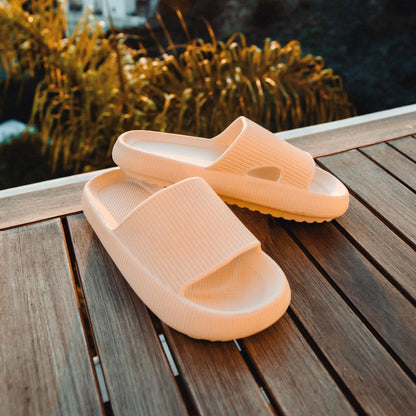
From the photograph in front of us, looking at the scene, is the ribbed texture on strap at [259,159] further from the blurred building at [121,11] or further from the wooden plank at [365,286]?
the blurred building at [121,11]

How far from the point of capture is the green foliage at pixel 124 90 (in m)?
2.15

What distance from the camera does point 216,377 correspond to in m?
0.77

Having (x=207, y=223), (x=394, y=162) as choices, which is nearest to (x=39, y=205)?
(x=207, y=223)

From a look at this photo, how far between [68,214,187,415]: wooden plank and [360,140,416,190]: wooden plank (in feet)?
2.87

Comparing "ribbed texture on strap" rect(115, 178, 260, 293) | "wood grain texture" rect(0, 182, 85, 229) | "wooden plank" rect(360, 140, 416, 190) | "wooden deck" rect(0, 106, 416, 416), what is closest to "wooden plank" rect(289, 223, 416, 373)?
"wooden deck" rect(0, 106, 416, 416)

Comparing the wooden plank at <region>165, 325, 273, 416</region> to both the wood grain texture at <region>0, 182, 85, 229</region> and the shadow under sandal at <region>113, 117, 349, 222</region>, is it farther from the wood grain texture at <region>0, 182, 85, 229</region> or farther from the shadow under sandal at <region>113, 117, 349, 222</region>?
the wood grain texture at <region>0, 182, 85, 229</region>

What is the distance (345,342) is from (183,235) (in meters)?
0.37

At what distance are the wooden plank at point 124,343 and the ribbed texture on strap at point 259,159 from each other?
1.19ft

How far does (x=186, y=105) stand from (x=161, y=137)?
3.03ft

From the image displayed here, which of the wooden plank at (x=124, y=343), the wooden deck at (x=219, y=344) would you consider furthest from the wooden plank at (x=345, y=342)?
the wooden plank at (x=124, y=343)

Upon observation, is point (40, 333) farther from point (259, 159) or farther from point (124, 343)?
point (259, 159)

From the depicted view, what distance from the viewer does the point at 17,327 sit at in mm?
872

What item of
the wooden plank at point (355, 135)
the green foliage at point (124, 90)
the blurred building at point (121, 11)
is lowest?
the blurred building at point (121, 11)

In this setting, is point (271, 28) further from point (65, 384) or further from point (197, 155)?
point (65, 384)
